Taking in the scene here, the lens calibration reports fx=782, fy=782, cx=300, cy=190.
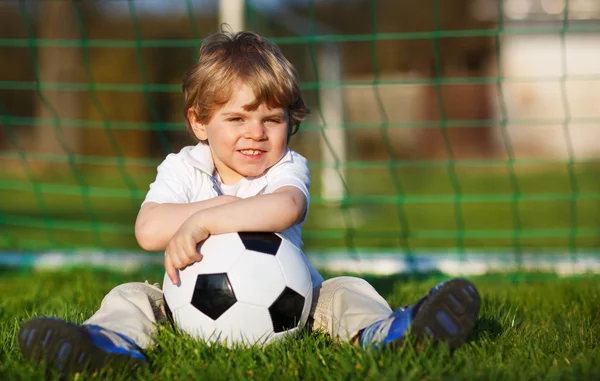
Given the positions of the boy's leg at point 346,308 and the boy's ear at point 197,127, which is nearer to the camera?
the boy's leg at point 346,308

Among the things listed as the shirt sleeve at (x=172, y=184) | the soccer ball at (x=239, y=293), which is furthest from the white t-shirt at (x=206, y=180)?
the soccer ball at (x=239, y=293)

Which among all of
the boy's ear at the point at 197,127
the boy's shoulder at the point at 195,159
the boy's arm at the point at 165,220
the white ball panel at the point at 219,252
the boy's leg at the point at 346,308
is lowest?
the boy's leg at the point at 346,308

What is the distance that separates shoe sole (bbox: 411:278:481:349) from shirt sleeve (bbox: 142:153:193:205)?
2.81 feet

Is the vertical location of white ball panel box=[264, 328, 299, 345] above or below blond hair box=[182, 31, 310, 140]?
below

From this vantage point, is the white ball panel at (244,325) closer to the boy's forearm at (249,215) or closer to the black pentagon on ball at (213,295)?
the black pentagon on ball at (213,295)

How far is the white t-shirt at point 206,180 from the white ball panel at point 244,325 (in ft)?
1.10

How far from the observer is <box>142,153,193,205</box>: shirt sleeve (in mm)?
2393

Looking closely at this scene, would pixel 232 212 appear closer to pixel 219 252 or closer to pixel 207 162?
pixel 219 252

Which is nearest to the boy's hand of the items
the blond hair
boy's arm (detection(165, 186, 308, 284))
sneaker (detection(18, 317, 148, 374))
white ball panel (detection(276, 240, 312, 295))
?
boy's arm (detection(165, 186, 308, 284))

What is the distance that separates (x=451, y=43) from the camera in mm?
15039

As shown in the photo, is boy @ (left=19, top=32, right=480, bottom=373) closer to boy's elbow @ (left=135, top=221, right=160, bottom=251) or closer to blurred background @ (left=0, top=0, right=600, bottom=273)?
boy's elbow @ (left=135, top=221, right=160, bottom=251)

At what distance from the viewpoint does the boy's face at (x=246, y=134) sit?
240 centimetres

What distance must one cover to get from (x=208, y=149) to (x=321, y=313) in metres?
0.65

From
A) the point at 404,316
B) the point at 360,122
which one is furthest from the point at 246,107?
the point at 360,122
